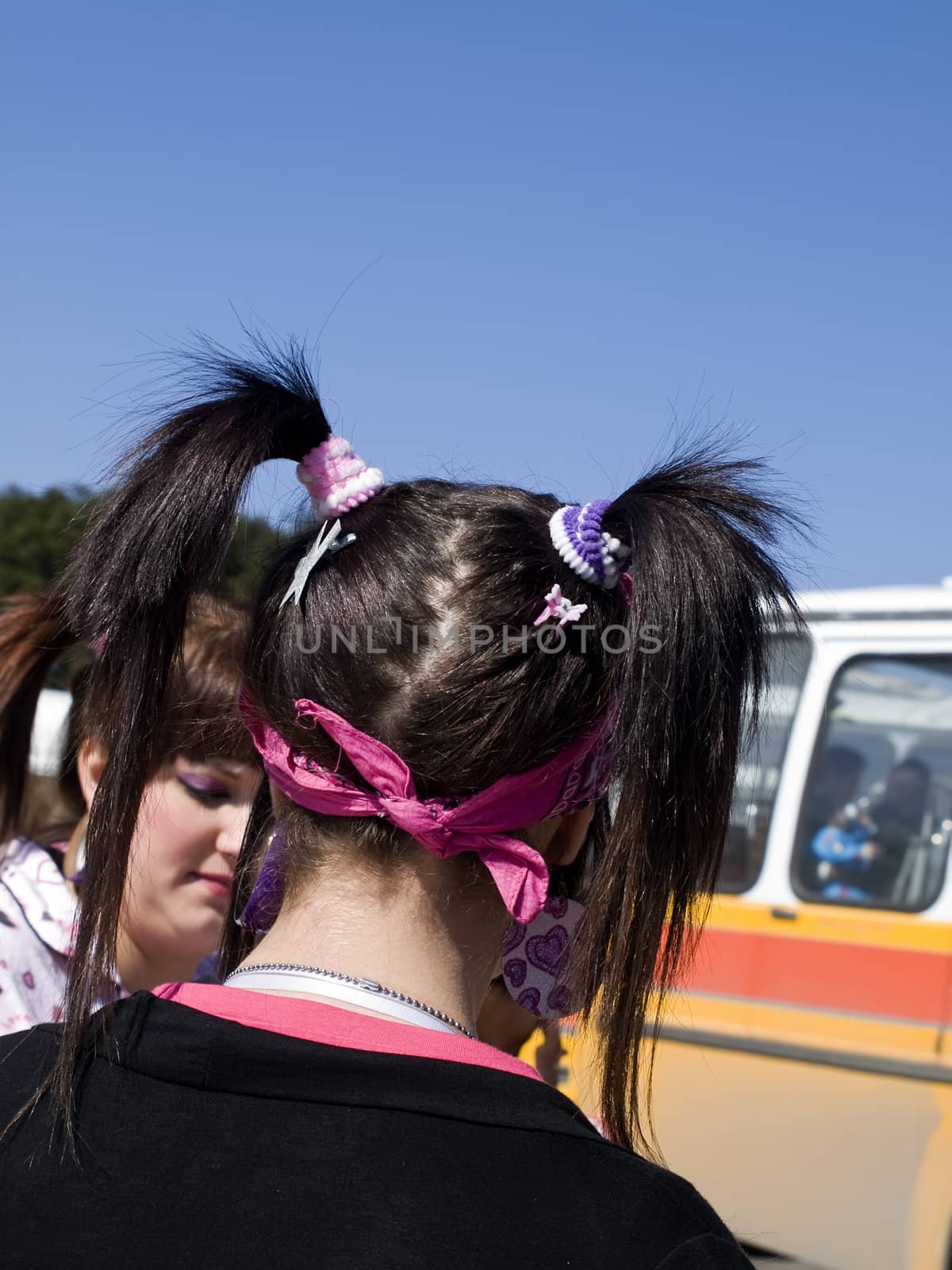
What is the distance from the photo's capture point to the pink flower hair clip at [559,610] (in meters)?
1.22

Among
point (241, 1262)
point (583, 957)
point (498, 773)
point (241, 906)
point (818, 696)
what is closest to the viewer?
point (241, 1262)

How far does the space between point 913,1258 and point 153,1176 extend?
11.0 ft

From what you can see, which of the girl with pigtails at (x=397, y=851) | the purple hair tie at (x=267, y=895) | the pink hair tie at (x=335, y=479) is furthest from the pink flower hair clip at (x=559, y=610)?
the purple hair tie at (x=267, y=895)

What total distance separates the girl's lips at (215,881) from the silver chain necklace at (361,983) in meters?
1.21

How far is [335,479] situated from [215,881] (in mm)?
1216

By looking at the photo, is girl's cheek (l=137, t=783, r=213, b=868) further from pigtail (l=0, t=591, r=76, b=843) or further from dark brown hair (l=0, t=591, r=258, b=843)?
pigtail (l=0, t=591, r=76, b=843)

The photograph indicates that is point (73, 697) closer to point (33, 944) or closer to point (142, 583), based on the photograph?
point (33, 944)

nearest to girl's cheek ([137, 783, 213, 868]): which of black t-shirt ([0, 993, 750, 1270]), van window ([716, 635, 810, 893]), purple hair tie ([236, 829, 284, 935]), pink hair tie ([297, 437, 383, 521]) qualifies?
purple hair tie ([236, 829, 284, 935])

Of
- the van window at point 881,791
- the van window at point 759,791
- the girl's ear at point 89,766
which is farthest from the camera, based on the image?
the van window at point 759,791

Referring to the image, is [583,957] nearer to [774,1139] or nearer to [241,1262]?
[241,1262]

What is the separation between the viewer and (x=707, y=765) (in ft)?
4.22

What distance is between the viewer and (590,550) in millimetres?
1271

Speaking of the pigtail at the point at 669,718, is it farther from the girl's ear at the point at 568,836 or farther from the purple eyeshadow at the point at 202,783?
the purple eyeshadow at the point at 202,783

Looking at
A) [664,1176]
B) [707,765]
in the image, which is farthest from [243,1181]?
[707,765]
